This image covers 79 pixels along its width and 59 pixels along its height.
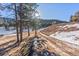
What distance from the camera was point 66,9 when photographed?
2072mm

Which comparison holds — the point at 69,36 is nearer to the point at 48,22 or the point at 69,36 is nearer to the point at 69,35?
the point at 69,35

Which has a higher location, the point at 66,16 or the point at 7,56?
the point at 66,16

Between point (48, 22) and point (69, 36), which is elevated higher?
point (48, 22)

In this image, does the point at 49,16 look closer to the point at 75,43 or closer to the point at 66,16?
the point at 66,16

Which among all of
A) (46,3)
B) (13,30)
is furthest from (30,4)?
(13,30)

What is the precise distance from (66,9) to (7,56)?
628 millimetres

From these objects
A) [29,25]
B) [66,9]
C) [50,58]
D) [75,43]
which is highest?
[66,9]

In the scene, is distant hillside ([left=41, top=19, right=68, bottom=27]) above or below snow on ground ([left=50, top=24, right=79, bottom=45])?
above

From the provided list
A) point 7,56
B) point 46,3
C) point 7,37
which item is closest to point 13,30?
point 7,37

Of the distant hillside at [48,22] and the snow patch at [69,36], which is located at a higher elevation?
the distant hillside at [48,22]

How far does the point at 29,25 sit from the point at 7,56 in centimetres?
32

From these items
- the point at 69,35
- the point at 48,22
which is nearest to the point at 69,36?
the point at 69,35

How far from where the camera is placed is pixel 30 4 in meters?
2.09

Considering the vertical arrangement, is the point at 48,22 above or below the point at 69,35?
above
